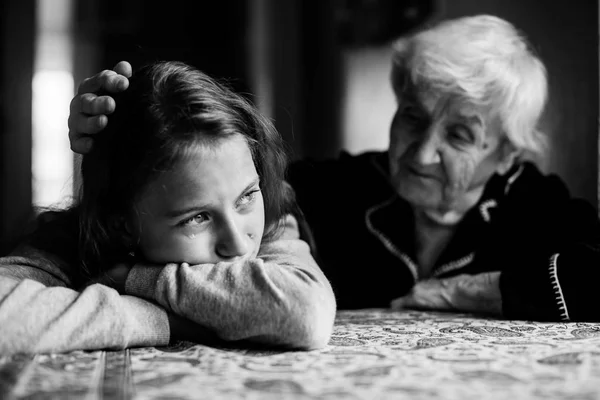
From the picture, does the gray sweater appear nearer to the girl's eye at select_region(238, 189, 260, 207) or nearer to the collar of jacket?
the girl's eye at select_region(238, 189, 260, 207)

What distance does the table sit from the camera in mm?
792

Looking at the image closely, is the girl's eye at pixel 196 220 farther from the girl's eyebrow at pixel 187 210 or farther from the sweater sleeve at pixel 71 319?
the sweater sleeve at pixel 71 319

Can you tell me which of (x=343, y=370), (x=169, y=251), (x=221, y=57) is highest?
(x=221, y=57)

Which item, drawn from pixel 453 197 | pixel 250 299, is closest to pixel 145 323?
pixel 250 299

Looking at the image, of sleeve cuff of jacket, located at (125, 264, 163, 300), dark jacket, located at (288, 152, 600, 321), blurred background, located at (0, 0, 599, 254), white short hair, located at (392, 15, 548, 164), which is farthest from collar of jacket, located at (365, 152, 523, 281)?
blurred background, located at (0, 0, 599, 254)

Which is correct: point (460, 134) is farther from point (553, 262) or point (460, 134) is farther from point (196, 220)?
point (196, 220)

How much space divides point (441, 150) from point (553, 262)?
331 millimetres

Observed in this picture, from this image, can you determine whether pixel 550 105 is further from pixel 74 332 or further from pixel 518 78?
pixel 74 332

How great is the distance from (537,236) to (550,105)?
679 mm

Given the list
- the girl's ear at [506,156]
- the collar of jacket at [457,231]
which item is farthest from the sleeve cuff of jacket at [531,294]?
the girl's ear at [506,156]

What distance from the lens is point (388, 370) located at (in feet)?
2.96

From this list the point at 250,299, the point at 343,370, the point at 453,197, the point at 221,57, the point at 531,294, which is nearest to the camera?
the point at 343,370

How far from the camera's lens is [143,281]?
1110mm

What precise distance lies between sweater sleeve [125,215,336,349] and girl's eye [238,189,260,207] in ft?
0.31
